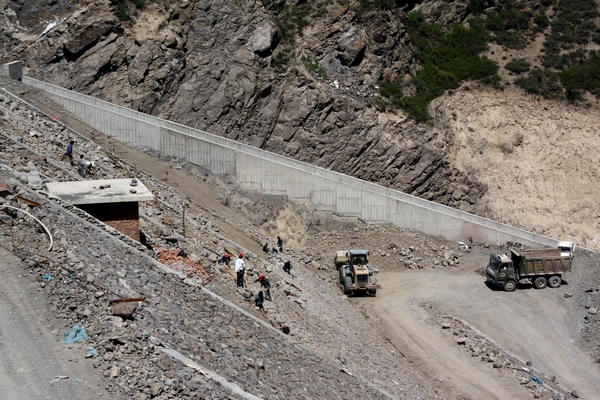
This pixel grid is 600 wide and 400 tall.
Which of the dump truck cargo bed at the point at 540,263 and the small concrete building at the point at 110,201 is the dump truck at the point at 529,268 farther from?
the small concrete building at the point at 110,201

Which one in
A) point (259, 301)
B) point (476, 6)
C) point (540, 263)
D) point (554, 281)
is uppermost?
point (476, 6)

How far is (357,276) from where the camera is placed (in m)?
24.0

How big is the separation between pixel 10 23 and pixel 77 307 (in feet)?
87.3

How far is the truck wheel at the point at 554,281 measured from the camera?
85.6 ft

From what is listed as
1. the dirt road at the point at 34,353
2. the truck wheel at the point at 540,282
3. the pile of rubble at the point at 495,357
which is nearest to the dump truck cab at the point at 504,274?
the truck wheel at the point at 540,282

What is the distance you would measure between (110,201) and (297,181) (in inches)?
497

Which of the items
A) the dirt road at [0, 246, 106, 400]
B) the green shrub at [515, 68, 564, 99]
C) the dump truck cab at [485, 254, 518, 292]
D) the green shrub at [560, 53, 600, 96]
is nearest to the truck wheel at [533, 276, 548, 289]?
the dump truck cab at [485, 254, 518, 292]

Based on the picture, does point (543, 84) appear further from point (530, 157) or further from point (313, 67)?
point (313, 67)

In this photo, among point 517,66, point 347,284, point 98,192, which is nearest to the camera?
point 98,192

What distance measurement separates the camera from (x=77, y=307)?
39.3 ft

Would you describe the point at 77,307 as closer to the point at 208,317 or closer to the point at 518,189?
the point at 208,317

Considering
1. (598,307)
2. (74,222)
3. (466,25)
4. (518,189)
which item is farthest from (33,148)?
(466,25)

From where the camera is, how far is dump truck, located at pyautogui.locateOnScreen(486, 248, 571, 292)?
25516mm

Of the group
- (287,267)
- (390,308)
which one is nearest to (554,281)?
(390,308)
